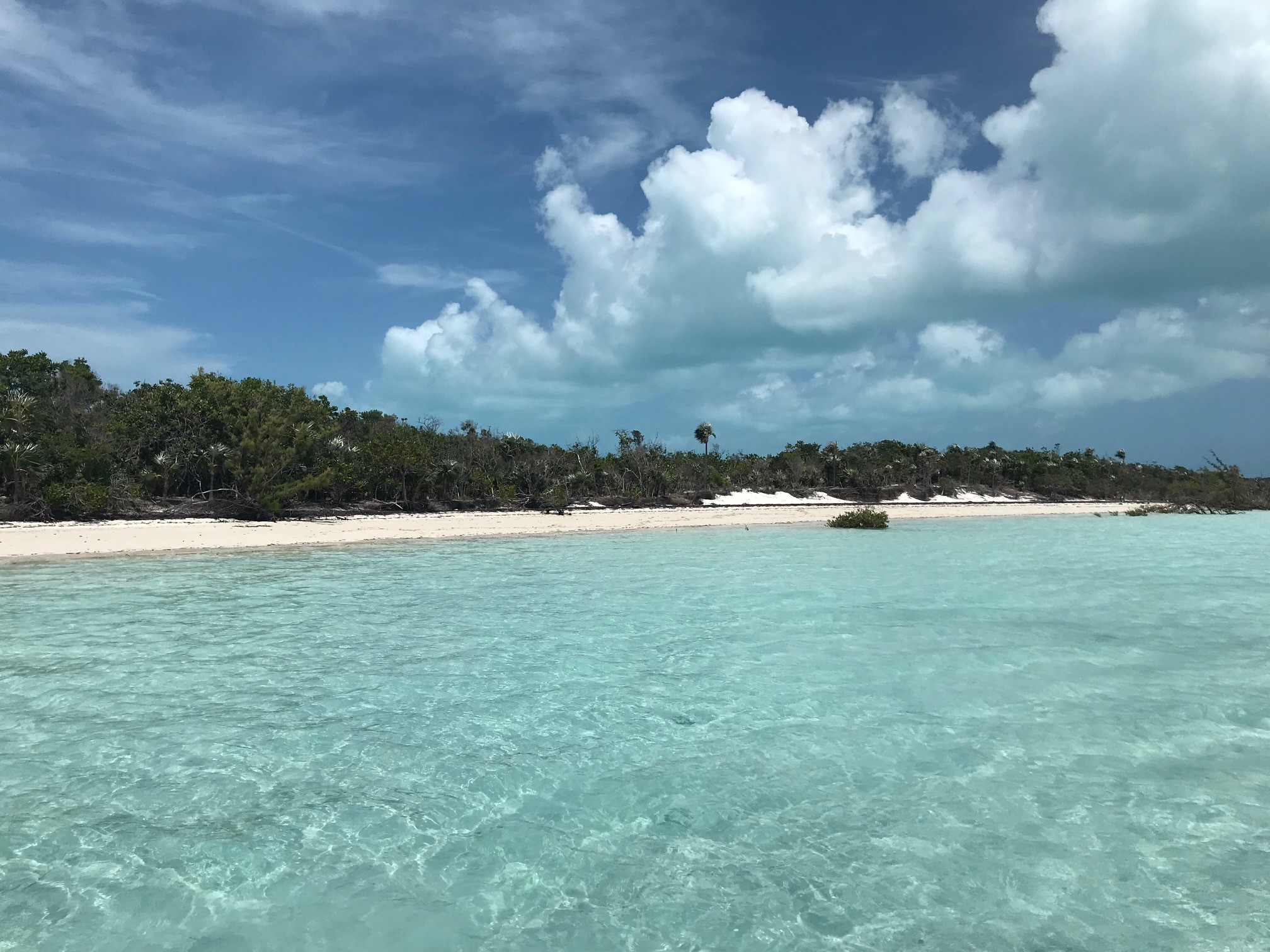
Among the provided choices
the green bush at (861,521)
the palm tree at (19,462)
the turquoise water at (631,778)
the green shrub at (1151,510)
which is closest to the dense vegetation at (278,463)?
the palm tree at (19,462)

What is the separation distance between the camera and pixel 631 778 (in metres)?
6.43

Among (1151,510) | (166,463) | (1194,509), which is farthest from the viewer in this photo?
(1194,509)

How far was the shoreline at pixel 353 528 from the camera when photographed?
921 inches

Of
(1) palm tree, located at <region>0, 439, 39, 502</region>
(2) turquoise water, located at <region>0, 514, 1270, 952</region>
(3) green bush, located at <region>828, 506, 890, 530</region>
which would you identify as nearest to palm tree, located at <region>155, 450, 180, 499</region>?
(1) palm tree, located at <region>0, 439, 39, 502</region>

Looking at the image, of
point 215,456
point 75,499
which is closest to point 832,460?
point 215,456

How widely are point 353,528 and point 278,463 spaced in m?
4.76

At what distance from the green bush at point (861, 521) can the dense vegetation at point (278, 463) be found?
13159 millimetres

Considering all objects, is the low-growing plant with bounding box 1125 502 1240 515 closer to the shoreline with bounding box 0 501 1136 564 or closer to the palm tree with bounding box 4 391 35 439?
the shoreline with bounding box 0 501 1136 564

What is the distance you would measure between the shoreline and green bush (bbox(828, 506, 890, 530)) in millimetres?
3092

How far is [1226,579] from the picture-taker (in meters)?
18.8

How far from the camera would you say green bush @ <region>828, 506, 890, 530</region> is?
1457 inches

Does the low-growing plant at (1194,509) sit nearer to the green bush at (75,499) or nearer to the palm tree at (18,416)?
the green bush at (75,499)

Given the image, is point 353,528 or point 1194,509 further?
point 1194,509

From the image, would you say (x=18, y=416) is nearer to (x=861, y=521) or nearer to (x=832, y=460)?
(x=861, y=521)
